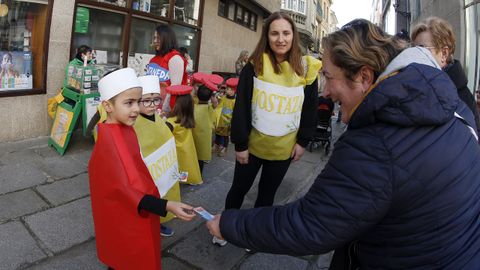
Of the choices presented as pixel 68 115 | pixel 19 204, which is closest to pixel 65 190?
pixel 19 204

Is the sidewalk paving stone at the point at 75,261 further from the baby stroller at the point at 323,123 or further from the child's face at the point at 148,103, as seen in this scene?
the baby stroller at the point at 323,123

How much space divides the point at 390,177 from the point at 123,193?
1.39m

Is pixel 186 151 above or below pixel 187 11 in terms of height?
below

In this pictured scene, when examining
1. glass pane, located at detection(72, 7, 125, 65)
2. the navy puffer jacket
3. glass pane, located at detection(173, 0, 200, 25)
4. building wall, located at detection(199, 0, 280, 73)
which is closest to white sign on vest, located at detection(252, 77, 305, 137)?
the navy puffer jacket

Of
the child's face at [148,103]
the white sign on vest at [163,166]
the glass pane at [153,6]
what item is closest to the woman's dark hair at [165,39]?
the child's face at [148,103]

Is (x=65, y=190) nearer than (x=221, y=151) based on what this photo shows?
Yes

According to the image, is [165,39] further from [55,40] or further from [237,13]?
[237,13]

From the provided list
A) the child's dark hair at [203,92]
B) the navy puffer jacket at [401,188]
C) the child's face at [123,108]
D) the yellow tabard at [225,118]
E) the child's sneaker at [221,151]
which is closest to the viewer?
the navy puffer jacket at [401,188]

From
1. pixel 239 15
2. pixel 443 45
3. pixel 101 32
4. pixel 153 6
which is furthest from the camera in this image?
pixel 239 15

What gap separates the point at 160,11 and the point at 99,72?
3.00 meters

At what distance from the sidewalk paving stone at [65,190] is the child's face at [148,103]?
1513mm

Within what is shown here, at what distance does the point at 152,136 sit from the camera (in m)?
2.91

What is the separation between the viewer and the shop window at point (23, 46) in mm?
5082

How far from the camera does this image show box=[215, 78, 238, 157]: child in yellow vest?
5.80 m
